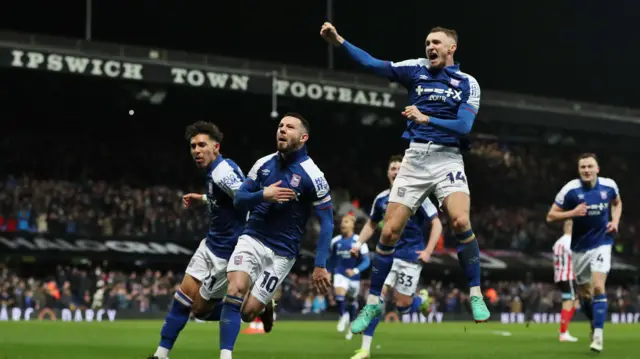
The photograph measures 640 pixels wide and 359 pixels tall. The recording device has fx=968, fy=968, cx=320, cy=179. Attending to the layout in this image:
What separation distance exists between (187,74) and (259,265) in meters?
28.2

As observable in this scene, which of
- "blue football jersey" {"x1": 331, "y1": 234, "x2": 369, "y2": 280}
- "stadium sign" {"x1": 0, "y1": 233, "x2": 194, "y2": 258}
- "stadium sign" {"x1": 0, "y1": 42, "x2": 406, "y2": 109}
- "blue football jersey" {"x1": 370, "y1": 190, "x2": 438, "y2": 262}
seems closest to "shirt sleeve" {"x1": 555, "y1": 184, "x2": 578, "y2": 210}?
"blue football jersey" {"x1": 370, "y1": 190, "x2": 438, "y2": 262}

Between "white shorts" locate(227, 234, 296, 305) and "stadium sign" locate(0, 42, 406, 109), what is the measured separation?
26.0m

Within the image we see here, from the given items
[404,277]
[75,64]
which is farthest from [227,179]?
[75,64]

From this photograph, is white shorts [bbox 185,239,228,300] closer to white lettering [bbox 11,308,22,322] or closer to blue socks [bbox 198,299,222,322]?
blue socks [bbox 198,299,222,322]

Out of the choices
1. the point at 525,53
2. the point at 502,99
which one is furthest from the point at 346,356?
the point at 525,53

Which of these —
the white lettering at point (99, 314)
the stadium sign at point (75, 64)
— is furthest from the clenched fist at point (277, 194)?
the stadium sign at point (75, 64)

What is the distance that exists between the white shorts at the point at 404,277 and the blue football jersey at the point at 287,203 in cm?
519

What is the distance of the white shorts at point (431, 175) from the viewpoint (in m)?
10.5

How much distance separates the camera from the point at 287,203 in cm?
1033

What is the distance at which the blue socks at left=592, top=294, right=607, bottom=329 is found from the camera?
14.5 m

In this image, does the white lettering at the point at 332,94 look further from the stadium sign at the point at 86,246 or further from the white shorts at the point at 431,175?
the white shorts at the point at 431,175

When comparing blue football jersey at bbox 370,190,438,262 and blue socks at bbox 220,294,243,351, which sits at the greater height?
blue football jersey at bbox 370,190,438,262

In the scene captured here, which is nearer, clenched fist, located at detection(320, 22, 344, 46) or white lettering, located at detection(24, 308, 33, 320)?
clenched fist, located at detection(320, 22, 344, 46)

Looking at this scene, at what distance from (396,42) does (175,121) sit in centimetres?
1145
